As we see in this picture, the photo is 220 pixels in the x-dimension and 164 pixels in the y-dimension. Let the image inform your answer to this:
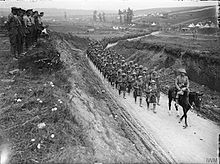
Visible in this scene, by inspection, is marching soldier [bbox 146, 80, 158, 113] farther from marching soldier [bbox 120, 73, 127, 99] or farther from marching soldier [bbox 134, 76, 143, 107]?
marching soldier [bbox 120, 73, 127, 99]

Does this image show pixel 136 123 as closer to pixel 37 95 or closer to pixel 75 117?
pixel 75 117

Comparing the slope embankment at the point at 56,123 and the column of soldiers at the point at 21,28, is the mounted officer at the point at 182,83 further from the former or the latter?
the column of soldiers at the point at 21,28

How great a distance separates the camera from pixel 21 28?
43.1 feet

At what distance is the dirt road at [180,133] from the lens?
7227 millimetres

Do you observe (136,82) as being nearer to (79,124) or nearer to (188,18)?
(79,124)

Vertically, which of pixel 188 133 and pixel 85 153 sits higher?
pixel 85 153

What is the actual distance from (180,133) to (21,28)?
1116 cm

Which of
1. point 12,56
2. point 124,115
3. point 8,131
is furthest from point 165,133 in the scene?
point 12,56

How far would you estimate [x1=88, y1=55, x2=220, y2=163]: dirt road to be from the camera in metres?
7.23

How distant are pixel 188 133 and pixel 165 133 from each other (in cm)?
96

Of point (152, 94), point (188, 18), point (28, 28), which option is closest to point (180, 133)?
point (152, 94)

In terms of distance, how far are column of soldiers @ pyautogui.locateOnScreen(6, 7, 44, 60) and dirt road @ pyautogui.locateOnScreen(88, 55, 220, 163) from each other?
7830 millimetres

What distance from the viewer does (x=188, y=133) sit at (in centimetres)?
864

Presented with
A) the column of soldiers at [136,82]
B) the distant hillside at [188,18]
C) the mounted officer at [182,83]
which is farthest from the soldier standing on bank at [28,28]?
the distant hillside at [188,18]
